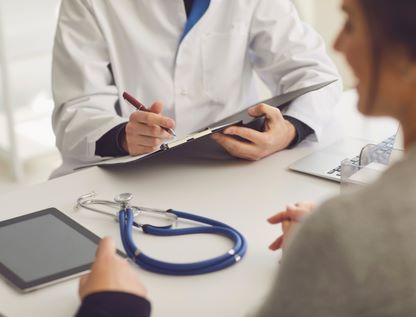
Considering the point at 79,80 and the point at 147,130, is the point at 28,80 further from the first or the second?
the point at 147,130

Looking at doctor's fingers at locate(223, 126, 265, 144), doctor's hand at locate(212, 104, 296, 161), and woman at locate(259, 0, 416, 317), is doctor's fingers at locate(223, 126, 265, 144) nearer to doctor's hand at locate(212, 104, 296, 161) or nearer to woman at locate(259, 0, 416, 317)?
doctor's hand at locate(212, 104, 296, 161)

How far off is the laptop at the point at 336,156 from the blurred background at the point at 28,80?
4.79 feet

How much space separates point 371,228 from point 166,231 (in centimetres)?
53

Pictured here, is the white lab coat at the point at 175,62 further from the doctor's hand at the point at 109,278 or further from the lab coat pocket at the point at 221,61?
the doctor's hand at the point at 109,278

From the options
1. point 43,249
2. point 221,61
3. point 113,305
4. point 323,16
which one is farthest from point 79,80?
point 323,16

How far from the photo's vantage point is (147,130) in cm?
Answer: 141

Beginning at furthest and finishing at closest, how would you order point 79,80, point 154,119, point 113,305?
1. point 79,80
2. point 154,119
3. point 113,305

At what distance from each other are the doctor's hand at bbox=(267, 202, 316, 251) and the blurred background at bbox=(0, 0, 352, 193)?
75.6 inches

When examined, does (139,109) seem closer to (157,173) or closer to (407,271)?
(157,173)

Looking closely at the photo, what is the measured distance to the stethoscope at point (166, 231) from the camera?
3.48 feet

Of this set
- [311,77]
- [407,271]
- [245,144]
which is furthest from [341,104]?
[407,271]

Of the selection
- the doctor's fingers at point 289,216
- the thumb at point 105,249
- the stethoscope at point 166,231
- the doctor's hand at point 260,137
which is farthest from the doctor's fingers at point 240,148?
the thumb at point 105,249

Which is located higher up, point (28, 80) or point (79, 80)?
point (79, 80)

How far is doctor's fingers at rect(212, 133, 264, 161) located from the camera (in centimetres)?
145
